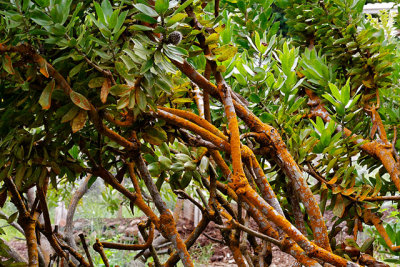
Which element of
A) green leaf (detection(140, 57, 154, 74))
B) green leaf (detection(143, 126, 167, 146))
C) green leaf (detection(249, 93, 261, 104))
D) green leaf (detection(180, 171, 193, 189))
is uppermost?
green leaf (detection(140, 57, 154, 74))

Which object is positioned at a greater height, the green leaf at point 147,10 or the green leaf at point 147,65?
the green leaf at point 147,10

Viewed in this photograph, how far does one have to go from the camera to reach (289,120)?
99 cm

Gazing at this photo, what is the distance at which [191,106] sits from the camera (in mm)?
1229

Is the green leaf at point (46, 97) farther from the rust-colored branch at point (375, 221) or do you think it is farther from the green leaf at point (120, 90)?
the rust-colored branch at point (375, 221)

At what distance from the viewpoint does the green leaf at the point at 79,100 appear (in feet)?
2.27

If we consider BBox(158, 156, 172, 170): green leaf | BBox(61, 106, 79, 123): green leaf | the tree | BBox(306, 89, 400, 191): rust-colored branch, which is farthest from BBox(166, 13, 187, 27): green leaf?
BBox(306, 89, 400, 191): rust-colored branch

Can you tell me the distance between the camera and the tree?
664 millimetres

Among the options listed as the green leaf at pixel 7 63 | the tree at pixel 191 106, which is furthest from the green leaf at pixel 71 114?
the green leaf at pixel 7 63

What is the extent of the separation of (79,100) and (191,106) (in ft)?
1.84

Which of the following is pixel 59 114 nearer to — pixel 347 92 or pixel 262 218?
pixel 262 218

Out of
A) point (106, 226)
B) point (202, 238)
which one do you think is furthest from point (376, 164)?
point (106, 226)

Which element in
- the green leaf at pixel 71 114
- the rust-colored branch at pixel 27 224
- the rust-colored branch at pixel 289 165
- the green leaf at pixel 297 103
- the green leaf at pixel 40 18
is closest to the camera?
the green leaf at pixel 40 18

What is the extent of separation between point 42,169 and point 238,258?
50 centimetres

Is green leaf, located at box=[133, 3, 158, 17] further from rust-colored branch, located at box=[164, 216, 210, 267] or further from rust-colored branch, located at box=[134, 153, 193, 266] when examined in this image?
rust-colored branch, located at box=[164, 216, 210, 267]
